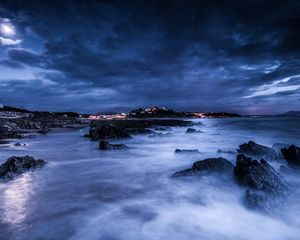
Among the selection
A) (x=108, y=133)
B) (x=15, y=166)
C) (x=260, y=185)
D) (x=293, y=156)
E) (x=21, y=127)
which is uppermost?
(x=21, y=127)

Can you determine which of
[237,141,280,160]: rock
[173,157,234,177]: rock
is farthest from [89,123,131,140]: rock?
[173,157,234,177]: rock

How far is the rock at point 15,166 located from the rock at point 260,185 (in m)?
Answer: 7.82

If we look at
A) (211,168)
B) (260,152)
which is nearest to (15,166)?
(211,168)

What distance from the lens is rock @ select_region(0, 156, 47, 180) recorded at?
8606 millimetres

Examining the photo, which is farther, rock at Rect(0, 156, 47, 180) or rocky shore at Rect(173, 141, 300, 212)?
rock at Rect(0, 156, 47, 180)

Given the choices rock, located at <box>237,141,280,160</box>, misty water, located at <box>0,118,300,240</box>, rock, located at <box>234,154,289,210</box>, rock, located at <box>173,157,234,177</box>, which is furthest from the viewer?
rock, located at <box>237,141,280,160</box>

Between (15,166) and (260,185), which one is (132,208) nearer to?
(260,185)

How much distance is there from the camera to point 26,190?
24.3ft

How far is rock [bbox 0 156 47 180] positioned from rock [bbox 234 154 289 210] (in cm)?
782

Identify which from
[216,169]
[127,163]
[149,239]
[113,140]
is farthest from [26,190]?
[113,140]

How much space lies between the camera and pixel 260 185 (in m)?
6.89

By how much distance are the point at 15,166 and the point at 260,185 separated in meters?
8.42

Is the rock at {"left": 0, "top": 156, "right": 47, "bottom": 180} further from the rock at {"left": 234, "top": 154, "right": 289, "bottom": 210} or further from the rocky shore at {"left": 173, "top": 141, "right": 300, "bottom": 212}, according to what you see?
the rock at {"left": 234, "top": 154, "right": 289, "bottom": 210}

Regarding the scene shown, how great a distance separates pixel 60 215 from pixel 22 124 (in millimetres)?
35007
